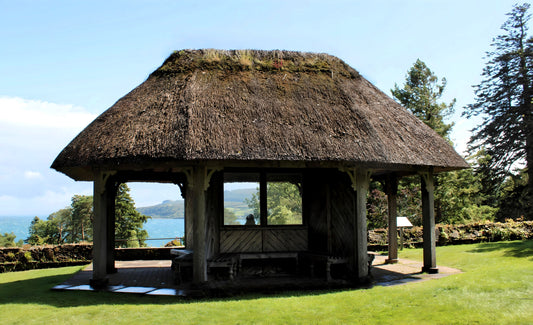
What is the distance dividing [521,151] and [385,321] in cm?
2482

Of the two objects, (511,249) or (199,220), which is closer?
(199,220)

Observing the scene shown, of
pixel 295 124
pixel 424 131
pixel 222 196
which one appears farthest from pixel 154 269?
pixel 424 131

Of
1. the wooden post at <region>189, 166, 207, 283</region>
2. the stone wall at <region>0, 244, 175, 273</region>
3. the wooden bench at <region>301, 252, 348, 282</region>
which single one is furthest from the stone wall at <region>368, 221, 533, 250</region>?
the wooden post at <region>189, 166, 207, 283</region>

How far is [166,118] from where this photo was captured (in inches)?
391

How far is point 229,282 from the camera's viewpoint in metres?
10.5

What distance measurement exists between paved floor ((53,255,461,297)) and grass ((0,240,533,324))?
540 millimetres

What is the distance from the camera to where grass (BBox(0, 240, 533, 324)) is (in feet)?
23.1

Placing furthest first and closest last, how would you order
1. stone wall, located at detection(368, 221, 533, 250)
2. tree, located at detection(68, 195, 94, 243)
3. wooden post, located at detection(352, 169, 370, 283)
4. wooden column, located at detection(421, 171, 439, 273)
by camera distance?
tree, located at detection(68, 195, 94, 243), stone wall, located at detection(368, 221, 533, 250), wooden column, located at detection(421, 171, 439, 273), wooden post, located at detection(352, 169, 370, 283)

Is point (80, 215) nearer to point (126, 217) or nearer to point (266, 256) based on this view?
point (126, 217)

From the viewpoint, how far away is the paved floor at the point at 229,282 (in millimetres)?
9633

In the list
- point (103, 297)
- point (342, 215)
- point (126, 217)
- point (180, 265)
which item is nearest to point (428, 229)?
point (342, 215)

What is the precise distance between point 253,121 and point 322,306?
4429 mm

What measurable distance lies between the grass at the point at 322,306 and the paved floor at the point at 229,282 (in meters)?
0.54

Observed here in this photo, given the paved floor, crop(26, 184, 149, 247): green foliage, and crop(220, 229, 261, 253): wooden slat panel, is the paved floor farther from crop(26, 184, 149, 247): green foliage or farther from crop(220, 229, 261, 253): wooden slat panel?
crop(26, 184, 149, 247): green foliage
